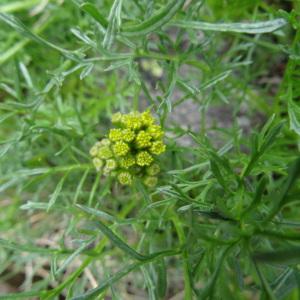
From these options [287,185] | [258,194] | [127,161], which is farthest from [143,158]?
[287,185]

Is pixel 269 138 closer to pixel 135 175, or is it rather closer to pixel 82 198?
pixel 135 175

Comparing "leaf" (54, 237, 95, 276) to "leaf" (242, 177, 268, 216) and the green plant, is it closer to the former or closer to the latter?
the green plant

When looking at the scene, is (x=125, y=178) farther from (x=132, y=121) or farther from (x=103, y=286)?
(x=103, y=286)

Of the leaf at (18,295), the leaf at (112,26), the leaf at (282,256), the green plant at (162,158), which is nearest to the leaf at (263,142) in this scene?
the green plant at (162,158)

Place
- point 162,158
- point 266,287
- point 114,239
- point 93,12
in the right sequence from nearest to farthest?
point 266,287, point 114,239, point 93,12, point 162,158

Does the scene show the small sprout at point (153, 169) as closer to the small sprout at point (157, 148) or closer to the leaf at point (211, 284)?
the small sprout at point (157, 148)

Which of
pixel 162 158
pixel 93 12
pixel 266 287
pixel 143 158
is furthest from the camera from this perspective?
pixel 162 158
